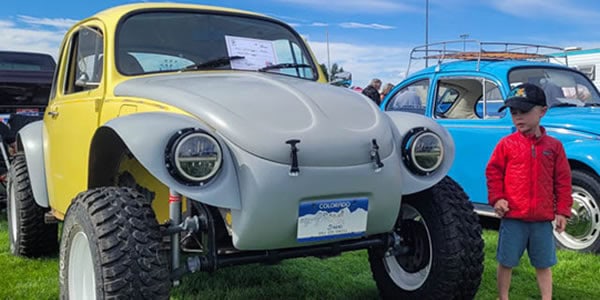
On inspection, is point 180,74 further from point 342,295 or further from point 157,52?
point 342,295

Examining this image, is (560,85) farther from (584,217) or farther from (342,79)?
(342,79)

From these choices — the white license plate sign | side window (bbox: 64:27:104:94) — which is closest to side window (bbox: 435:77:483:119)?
side window (bbox: 64:27:104:94)

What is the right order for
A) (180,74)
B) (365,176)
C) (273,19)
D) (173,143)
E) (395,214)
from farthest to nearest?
(273,19), (180,74), (395,214), (365,176), (173,143)

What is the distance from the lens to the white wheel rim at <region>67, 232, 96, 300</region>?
2.97 m

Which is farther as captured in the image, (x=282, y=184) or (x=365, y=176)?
(x=365, y=176)

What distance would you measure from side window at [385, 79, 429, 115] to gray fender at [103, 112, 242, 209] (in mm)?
4705

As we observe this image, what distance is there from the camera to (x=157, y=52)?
3.82 m

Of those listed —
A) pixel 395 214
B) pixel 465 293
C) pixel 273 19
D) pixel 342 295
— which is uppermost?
pixel 273 19

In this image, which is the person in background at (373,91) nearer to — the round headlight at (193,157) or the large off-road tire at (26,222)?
the large off-road tire at (26,222)

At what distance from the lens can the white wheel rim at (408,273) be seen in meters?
3.48

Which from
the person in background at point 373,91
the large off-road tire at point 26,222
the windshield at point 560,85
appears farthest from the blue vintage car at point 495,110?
Result: the large off-road tire at point 26,222

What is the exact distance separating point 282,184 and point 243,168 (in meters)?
0.19

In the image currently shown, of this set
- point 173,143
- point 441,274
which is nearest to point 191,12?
point 173,143

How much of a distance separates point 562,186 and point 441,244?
2.86ft
